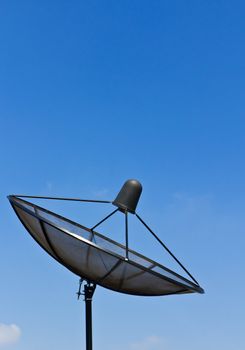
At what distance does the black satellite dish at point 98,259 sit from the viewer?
1327 centimetres


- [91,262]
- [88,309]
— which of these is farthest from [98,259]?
[88,309]

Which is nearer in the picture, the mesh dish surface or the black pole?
the mesh dish surface

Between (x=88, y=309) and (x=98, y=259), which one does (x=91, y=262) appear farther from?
(x=88, y=309)

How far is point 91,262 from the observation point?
46.1 ft

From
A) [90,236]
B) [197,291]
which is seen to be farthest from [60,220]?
[197,291]

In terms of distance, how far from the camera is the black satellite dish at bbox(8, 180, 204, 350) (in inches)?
523

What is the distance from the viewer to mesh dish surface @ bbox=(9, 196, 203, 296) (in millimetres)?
13234

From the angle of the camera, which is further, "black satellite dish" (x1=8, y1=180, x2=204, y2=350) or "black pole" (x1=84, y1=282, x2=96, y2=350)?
"black pole" (x1=84, y1=282, x2=96, y2=350)

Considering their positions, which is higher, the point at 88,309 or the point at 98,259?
the point at 98,259

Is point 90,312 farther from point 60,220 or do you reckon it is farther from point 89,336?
point 60,220

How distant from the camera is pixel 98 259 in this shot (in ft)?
45.3

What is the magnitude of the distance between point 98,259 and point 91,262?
31cm

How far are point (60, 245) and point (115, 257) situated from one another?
5.11 feet

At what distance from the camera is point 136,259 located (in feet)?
54.1
